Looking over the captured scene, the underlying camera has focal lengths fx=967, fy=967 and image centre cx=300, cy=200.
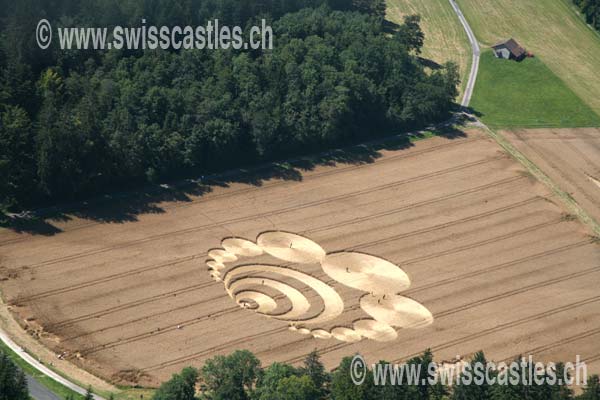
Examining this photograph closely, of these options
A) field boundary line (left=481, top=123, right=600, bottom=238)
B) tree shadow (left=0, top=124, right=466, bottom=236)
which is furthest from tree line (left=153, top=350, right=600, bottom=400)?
field boundary line (left=481, top=123, right=600, bottom=238)

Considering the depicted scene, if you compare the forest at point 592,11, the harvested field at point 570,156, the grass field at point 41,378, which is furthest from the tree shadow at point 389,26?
the grass field at point 41,378

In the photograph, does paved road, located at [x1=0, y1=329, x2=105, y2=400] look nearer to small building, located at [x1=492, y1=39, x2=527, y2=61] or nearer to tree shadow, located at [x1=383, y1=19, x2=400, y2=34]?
tree shadow, located at [x1=383, y1=19, x2=400, y2=34]

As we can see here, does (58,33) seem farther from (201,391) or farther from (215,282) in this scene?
(201,391)

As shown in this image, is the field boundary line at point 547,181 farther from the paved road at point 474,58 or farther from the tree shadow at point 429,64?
the tree shadow at point 429,64

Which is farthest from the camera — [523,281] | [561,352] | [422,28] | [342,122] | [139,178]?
[422,28]

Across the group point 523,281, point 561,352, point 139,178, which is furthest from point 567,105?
point 139,178
